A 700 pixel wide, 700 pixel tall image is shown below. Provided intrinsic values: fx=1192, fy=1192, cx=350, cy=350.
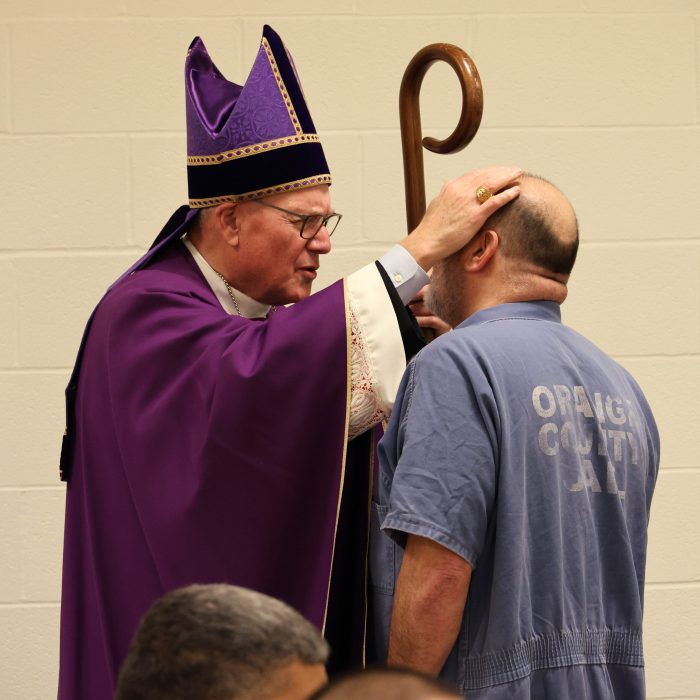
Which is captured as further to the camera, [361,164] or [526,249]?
[361,164]

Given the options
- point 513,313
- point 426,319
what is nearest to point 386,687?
point 513,313

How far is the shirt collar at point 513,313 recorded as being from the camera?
185 centimetres

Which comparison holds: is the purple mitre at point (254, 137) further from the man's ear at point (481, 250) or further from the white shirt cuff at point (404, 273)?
the man's ear at point (481, 250)

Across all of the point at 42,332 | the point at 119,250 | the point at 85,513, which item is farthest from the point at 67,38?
the point at 85,513

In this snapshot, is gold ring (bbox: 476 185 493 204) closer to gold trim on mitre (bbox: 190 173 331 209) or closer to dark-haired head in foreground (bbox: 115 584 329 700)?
gold trim on mitre (bbox: 190 173 331 209)

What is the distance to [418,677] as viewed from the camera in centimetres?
94

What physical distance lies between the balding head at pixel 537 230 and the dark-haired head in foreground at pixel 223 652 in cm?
87

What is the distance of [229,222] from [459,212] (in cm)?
61

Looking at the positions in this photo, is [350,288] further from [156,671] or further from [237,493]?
[156,671]

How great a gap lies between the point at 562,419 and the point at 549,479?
0.09m

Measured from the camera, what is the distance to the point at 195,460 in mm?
2068

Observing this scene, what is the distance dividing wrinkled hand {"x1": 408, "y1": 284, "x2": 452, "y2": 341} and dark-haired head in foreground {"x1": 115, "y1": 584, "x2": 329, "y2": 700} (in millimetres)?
1090

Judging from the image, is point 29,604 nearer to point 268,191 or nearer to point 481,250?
point 268,191

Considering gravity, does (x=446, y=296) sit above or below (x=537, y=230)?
below
